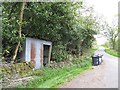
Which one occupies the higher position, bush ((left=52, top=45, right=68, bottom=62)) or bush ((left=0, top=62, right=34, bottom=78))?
bush ((left=52, top=45, right=68, bottom=62))

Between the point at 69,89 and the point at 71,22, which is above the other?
the point at 71,22

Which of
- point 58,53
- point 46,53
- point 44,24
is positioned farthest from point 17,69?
point 58,53

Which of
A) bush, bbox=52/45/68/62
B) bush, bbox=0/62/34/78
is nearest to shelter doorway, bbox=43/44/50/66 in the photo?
bush, bbox=52/45/68/62

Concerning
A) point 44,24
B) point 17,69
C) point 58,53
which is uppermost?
point 44,24

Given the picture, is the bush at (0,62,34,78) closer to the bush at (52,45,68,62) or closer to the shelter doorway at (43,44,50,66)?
the shelter doorway at (43,44,50,66)

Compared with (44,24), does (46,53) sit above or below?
below

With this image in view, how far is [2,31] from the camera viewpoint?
1215 centimetres

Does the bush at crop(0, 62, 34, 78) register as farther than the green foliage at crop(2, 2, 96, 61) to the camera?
No

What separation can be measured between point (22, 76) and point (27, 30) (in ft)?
17.4

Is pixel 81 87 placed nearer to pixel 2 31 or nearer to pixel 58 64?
pixel 2 31

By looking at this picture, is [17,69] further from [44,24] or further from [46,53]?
[46,53]

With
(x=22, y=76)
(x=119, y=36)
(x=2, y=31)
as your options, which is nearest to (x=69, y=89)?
(x=22, y=76)

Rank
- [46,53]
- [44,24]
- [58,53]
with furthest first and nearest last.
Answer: [58,53]
[46,53]
[44,24]

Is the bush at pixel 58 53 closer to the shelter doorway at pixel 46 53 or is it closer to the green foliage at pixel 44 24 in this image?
the green foliage at pixel 44 24
